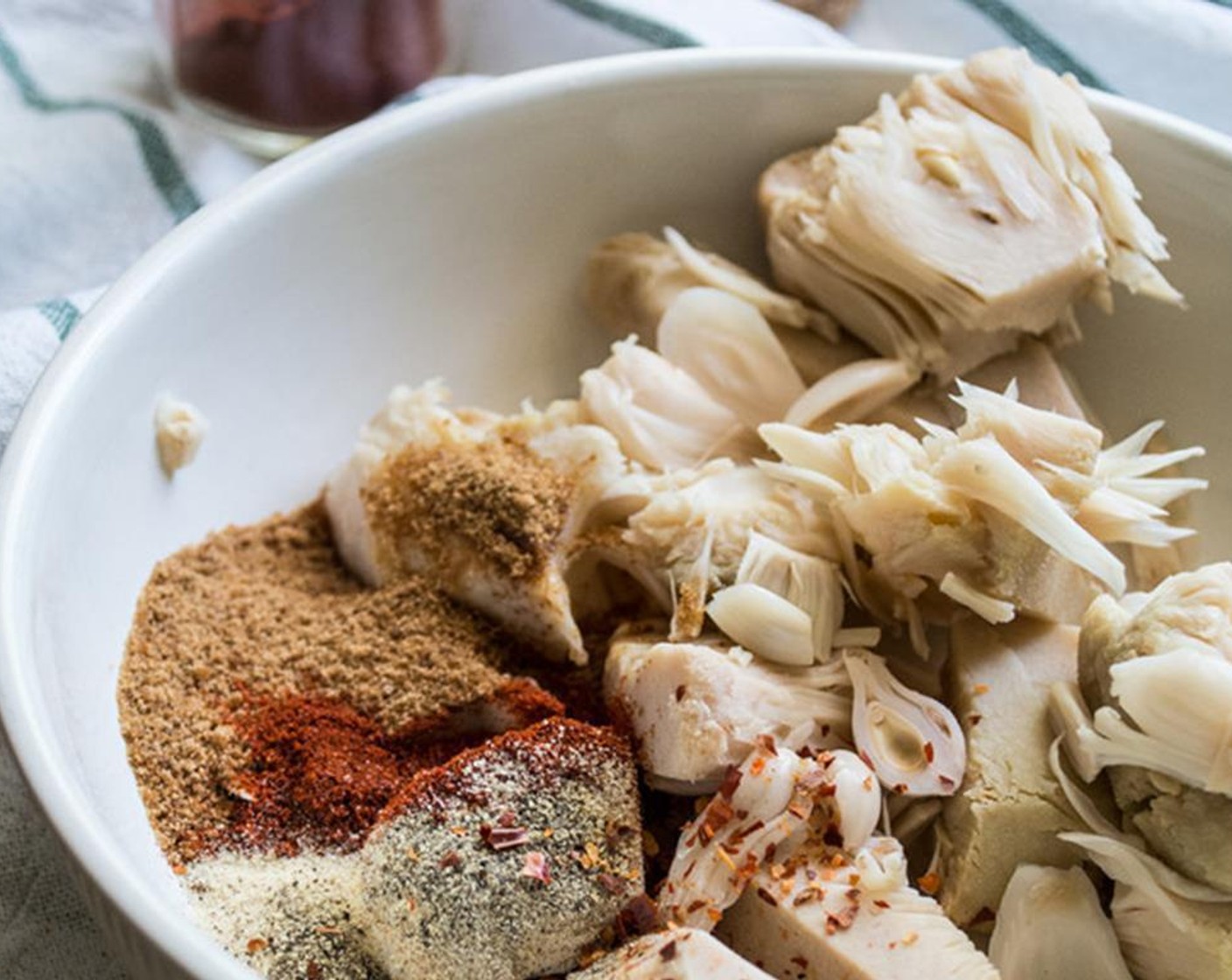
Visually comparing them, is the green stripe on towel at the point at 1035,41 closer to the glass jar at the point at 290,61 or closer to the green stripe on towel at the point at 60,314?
the glass jar at the point at 290,61

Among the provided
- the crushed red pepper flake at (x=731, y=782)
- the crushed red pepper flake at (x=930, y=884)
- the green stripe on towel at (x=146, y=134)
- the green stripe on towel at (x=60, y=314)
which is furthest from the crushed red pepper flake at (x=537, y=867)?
the green stripe on towel at (x=146, y=134)

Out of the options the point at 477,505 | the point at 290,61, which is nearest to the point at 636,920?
the point at 477,505

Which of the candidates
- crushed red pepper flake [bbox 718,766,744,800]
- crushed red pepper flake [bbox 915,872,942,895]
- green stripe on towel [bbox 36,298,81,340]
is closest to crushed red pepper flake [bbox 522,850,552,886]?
crushed red pepper flake [bbox 718,766,744,800]

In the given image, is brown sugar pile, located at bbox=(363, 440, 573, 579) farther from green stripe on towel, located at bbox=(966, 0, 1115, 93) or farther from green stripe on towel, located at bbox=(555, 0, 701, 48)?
green stripe on towel, located at bbox=(966, 0, 1115, 93)

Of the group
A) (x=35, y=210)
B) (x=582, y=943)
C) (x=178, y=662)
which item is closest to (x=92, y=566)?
(x=178, y=662)

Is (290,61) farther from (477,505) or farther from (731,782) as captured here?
(731,782)
